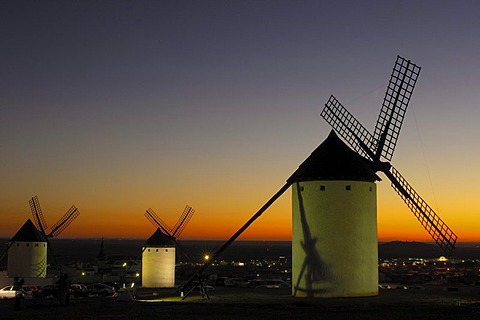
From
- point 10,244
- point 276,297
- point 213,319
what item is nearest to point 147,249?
point 10,244

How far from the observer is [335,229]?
107 ft

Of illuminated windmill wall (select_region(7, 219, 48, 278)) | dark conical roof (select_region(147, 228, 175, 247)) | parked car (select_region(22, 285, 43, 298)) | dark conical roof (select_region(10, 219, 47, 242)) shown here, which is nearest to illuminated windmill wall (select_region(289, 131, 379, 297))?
parked car (select_region(22, 285, 43, 298))

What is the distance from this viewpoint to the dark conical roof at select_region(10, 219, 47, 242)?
2264 inches

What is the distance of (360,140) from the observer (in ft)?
119

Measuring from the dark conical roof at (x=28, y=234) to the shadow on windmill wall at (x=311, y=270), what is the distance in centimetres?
3270

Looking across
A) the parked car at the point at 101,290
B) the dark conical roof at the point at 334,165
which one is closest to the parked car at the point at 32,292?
the parked car at the point at 101,290

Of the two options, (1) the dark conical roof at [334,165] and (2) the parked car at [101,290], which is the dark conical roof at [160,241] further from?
(1) the dark conical roof at [334,165]

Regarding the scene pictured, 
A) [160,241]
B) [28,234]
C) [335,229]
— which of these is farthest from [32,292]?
[28,234]

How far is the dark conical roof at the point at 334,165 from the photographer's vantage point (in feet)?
108

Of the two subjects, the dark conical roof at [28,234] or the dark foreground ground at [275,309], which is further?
the dark conical roof at [28,234]

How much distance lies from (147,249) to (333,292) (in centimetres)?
2342

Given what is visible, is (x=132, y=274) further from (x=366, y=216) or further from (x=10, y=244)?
(x=366, y=216)

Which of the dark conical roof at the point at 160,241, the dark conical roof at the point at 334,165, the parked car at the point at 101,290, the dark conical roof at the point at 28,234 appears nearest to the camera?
the dark conical roof at the point at 334,165

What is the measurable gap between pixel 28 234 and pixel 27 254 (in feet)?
6.02
